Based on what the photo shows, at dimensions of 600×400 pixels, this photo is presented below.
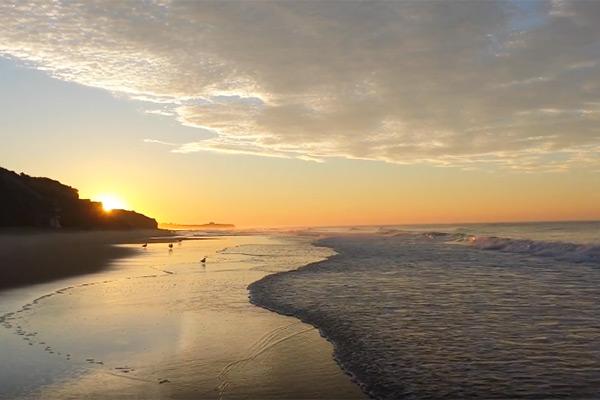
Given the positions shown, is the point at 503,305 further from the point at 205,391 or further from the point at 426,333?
the point at 205,391

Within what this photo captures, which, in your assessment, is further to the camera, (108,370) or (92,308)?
(92,308)

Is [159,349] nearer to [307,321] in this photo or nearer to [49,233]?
[307,321]

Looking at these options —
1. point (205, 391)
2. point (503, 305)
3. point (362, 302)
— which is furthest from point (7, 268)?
point (503, 305)

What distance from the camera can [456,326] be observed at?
12.8 metres

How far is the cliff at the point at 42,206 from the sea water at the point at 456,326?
5070 centimetres

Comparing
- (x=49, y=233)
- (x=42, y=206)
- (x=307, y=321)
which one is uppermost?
(x=42, y=206)

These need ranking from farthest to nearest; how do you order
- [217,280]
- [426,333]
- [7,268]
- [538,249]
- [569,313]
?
[538,249] < [7,268] < [217,280] < [569,313] < [426,333]

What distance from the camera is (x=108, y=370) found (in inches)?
364

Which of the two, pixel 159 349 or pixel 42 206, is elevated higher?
pixel 42 206

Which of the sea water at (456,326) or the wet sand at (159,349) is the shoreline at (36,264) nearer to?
the wet sand at (159,349)

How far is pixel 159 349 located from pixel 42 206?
2524 inches

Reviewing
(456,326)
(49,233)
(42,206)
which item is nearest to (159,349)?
(456,326)

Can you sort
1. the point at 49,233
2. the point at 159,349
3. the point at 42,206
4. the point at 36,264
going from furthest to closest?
the point at 42,206 → the point at 49,233 → the point at 36,264 → the point at 159,349

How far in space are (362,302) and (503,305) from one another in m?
4.50
